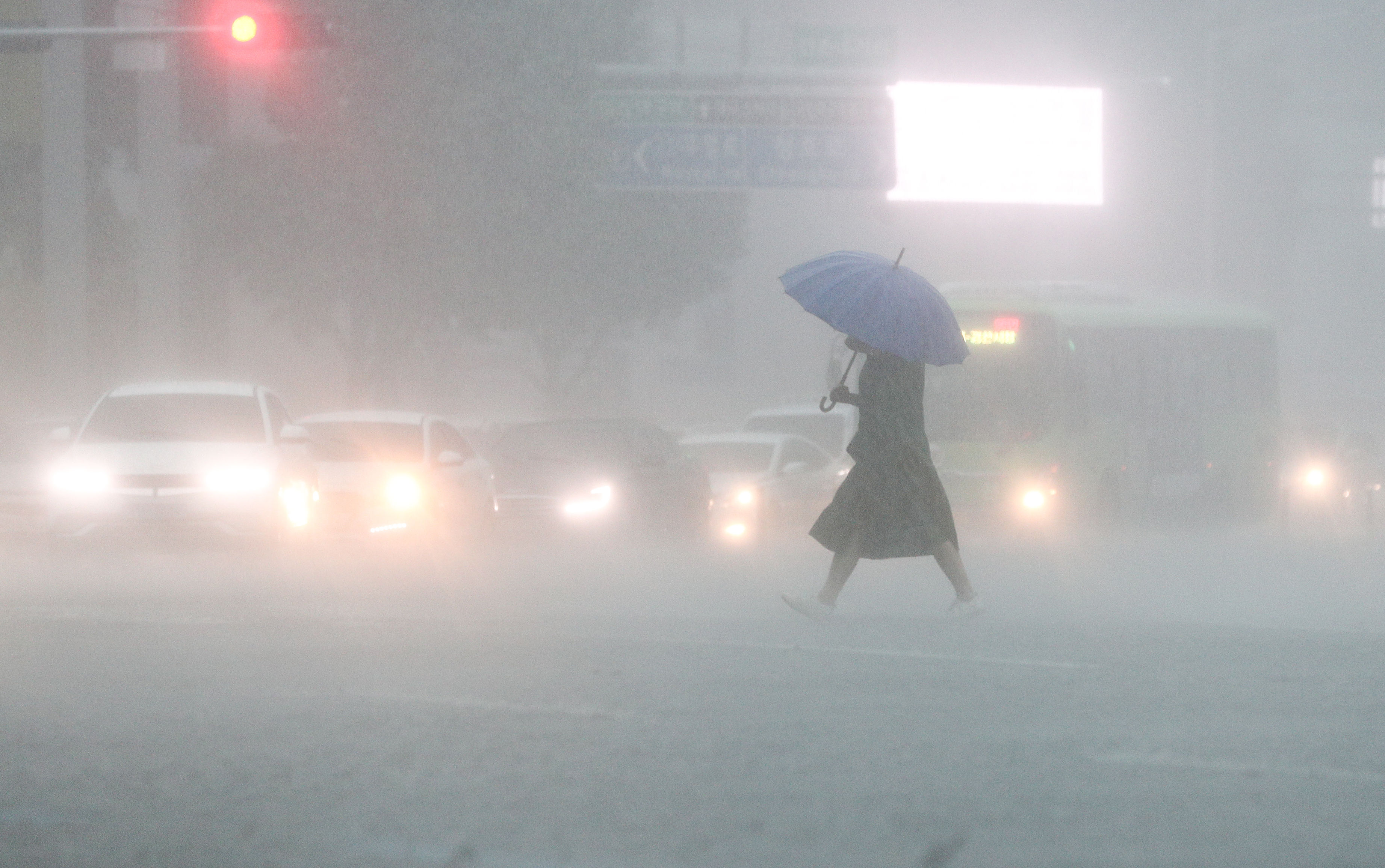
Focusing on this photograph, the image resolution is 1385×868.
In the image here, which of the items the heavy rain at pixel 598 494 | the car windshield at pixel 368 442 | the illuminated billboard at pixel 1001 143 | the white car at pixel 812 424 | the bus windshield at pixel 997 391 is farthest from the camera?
the illuminated billboard at pixel 1001 143

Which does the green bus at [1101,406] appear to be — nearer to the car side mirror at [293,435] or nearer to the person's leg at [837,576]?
the car side mirror at [293,435]

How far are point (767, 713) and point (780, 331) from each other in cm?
5839

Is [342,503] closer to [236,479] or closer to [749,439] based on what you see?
[236,479]

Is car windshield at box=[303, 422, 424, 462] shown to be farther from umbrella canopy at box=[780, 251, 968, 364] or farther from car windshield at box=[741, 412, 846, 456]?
umbrella canopy at box=[780, 251, 968, 364]

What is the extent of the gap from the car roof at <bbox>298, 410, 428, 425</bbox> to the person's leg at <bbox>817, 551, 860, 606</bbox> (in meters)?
9.41

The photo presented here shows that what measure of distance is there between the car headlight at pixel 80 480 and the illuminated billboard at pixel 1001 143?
3365 centimetres

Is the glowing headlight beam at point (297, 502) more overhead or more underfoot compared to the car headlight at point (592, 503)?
more overhead

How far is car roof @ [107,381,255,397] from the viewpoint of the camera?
→ 730 inches

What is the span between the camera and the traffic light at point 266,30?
1802cm

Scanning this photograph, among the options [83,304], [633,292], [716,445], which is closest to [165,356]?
[83,304]

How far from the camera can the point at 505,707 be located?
7.87 meters

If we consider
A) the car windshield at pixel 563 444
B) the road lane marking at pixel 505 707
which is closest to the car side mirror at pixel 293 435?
the car windshield at pixel 563 444

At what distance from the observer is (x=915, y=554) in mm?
11406

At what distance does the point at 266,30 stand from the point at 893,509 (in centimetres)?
925
